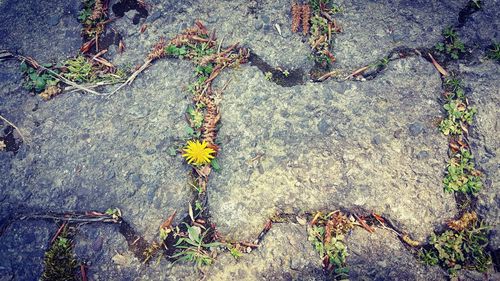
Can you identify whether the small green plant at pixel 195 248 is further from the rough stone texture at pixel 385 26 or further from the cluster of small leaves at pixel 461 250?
the rough stone texture at pixel 385 26

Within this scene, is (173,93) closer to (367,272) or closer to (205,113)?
(205,113)

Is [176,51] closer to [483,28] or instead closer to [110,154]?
[110,154]

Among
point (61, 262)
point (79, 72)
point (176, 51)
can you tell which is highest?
point (176, 51)

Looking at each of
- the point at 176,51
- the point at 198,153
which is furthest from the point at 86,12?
the point at 198,153

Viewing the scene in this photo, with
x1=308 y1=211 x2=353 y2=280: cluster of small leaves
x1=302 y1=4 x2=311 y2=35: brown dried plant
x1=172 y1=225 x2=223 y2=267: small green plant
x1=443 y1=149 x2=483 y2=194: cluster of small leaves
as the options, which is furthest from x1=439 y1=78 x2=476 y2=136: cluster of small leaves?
x1=172 y1=225 x2=223 y2=267: small green plant

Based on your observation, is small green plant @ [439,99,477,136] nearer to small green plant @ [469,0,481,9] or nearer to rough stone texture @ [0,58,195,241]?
small green plant @ [469,0,481,9]
